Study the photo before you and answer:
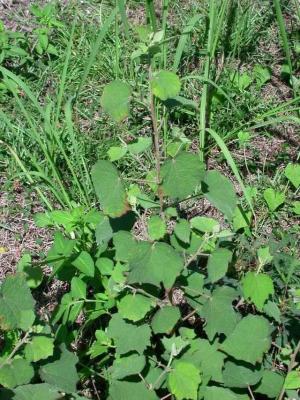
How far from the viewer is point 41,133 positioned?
2947mm

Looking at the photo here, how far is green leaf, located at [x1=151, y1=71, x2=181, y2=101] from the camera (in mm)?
1711

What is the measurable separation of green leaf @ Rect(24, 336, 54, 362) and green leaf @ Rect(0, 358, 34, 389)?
0.02 meters

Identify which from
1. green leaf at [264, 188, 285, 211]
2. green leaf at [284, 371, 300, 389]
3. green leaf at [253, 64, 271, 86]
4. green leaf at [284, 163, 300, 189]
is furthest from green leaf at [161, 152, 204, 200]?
green leaf at [253, 64, 271, 86]

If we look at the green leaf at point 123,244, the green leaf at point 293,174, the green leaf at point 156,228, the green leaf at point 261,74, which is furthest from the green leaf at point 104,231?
the green leaf at point 261,74

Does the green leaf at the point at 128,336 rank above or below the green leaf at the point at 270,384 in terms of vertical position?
above

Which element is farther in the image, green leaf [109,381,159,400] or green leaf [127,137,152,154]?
green leaf [109,381,159,400]

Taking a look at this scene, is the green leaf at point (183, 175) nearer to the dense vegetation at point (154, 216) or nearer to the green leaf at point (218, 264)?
the dense vegetation at point (154, 216)

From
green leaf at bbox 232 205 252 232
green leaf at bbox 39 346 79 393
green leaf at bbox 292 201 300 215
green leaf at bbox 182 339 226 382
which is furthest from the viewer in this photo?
green leaf at bbox 292 201 300 215

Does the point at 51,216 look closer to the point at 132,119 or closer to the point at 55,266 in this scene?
the point at 55,266

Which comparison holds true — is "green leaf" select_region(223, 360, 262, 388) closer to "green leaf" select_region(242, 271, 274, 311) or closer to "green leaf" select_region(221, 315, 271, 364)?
"green leaf" select_region(221, 315, 271, 364)

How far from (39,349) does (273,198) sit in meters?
1.30

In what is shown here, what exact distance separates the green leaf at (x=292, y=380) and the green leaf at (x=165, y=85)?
91cm

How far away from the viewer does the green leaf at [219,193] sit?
75.1 inches

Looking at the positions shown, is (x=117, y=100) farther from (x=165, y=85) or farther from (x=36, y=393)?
(x=36, y=393)
